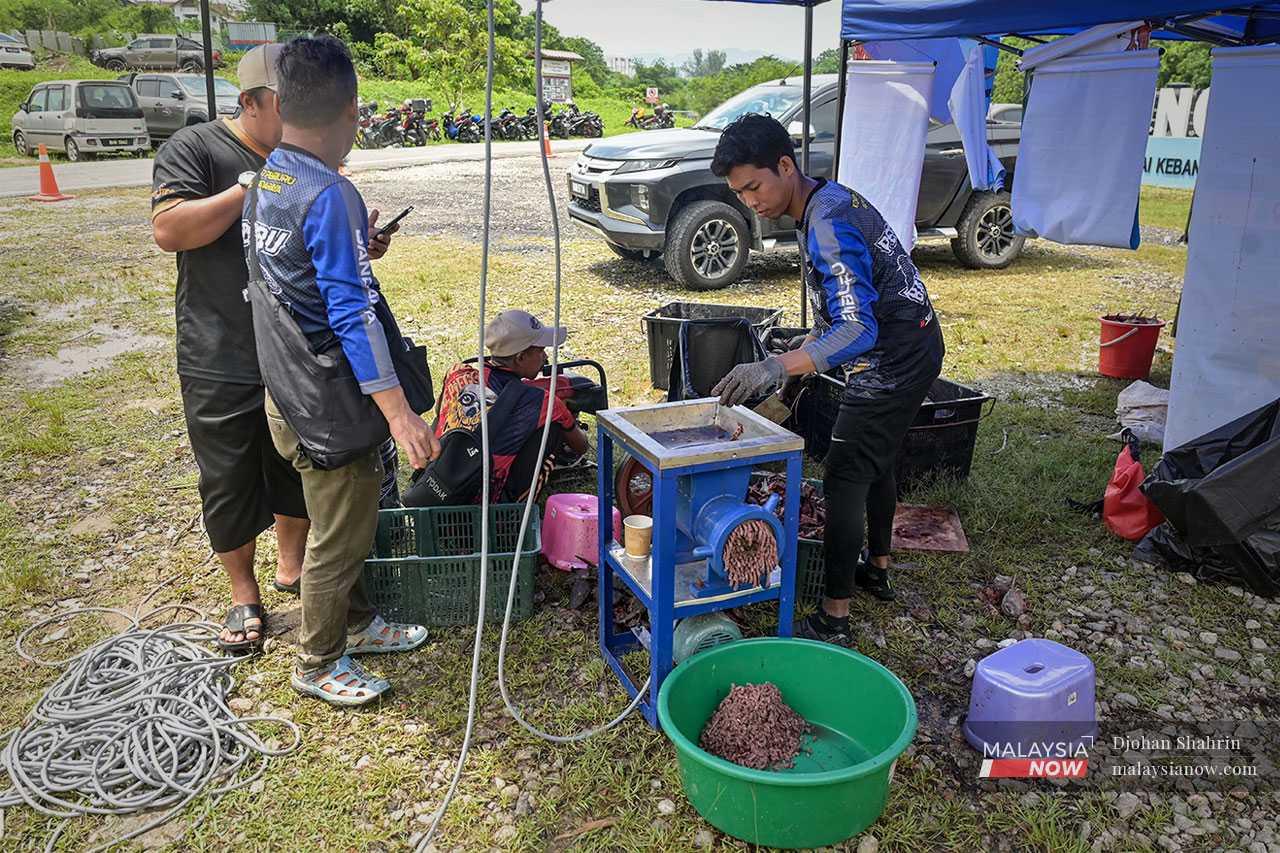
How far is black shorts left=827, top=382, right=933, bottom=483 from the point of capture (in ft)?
9.21

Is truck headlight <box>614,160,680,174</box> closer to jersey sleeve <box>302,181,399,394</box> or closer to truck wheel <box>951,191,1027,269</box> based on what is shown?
truck wheel <box>951,191,1027,269</box>

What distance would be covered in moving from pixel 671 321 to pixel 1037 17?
2.37 m

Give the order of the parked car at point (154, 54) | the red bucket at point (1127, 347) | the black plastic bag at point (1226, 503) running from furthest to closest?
the parked car at point (154, 54) → the red bucket at point (1127, 347) → the black plastic bag at point (1226, 503)

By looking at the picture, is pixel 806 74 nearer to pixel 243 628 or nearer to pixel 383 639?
pixel 383 639

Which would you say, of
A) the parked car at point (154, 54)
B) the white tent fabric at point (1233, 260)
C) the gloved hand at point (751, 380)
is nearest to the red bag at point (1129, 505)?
the white tent fabric at point (1233, 260)

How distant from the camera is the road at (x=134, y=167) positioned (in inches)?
554

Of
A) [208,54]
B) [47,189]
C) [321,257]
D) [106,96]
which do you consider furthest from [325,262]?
[106,96]

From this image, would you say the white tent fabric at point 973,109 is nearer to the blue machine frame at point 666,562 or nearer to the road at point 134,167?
the blue machine frame at point 666,562

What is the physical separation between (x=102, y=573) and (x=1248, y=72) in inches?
208

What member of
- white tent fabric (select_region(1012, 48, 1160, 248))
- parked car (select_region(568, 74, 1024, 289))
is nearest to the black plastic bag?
white tent fabric (select_region(1012, 48, 1160, 248))

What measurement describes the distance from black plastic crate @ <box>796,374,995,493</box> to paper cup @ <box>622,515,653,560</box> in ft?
5.29

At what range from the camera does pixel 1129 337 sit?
229 inches

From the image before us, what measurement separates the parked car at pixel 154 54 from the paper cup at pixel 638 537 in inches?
1264

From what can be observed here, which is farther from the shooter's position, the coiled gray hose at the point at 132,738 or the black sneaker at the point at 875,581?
the black sneaker at the point at 875,581
